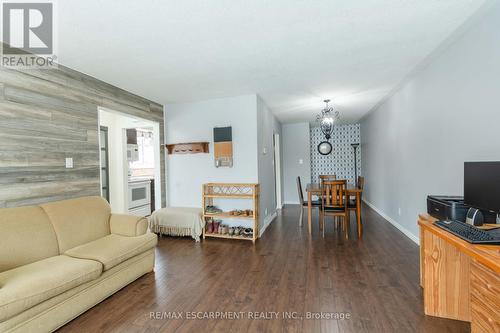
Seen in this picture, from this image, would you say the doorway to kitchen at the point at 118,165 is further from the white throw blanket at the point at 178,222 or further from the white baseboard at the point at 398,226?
the white baseboard at the point at 398,226

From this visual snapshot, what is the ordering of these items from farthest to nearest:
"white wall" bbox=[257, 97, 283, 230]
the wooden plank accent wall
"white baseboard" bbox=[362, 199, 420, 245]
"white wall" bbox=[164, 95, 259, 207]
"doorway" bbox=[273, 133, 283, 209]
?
"doorway" bbox=[273, 133, 283, 209] → "white wall" bbox=[257, 97, 283, 230] → "white wall" bbox=[164, 95, 259, 207] → "white baseboard" bbox=[362, 199, 420, 245] → the wooden plank accent wall

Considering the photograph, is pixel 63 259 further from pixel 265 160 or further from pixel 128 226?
pixel 265 160

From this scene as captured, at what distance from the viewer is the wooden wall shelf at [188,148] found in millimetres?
3941

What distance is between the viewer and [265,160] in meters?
4.27

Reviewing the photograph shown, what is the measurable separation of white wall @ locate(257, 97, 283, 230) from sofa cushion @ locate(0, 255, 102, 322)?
263cm

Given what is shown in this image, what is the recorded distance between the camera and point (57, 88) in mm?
2518

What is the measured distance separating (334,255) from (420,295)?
100 cm

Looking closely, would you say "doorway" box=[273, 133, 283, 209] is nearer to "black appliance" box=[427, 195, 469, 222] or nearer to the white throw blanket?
the white throw blanket

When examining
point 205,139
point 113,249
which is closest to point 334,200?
point 205,139

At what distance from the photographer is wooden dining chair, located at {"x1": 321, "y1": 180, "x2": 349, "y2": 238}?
351 cm

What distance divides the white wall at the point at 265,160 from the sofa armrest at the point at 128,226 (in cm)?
198

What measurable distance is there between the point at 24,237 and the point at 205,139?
8.68 feet

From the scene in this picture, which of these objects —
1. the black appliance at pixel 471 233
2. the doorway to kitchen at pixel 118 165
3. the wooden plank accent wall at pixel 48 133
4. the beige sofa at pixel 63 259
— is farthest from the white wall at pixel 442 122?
the doorway to kitchen at pixel 118 165

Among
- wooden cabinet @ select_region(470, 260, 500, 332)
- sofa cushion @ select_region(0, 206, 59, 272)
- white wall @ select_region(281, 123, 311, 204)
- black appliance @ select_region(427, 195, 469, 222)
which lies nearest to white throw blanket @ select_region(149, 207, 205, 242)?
sofa cushion @ select_region(0, 206, 59, 272)
